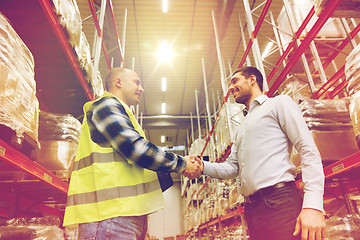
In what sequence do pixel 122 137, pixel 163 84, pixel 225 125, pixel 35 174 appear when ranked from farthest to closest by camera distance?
pixel 163 84
pixel 225 125
pixel 35 174
pixel 122 137

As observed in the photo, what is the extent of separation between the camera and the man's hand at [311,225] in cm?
152

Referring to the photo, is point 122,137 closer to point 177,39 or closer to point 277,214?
point 277,214

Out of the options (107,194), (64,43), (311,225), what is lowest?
(311,225)

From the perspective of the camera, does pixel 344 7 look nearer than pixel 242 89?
No

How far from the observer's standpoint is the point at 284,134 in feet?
7.12

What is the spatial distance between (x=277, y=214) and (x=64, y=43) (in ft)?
10.3

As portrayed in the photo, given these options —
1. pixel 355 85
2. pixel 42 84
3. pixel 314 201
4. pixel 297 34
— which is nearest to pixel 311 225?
pixel 314 201

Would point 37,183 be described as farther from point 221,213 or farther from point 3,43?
point 221,213

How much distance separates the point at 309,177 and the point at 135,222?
49.9 inches

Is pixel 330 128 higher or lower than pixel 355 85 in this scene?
lower

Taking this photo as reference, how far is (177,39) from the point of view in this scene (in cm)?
995

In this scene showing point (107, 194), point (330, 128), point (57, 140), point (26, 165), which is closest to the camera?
point (107, 194)

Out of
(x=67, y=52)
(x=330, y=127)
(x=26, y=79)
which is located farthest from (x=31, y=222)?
(x=330, y=127)

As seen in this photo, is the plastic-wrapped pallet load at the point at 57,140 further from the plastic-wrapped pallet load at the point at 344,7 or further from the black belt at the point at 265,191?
the plastic-wrapped pallet load at the point at 344,7
